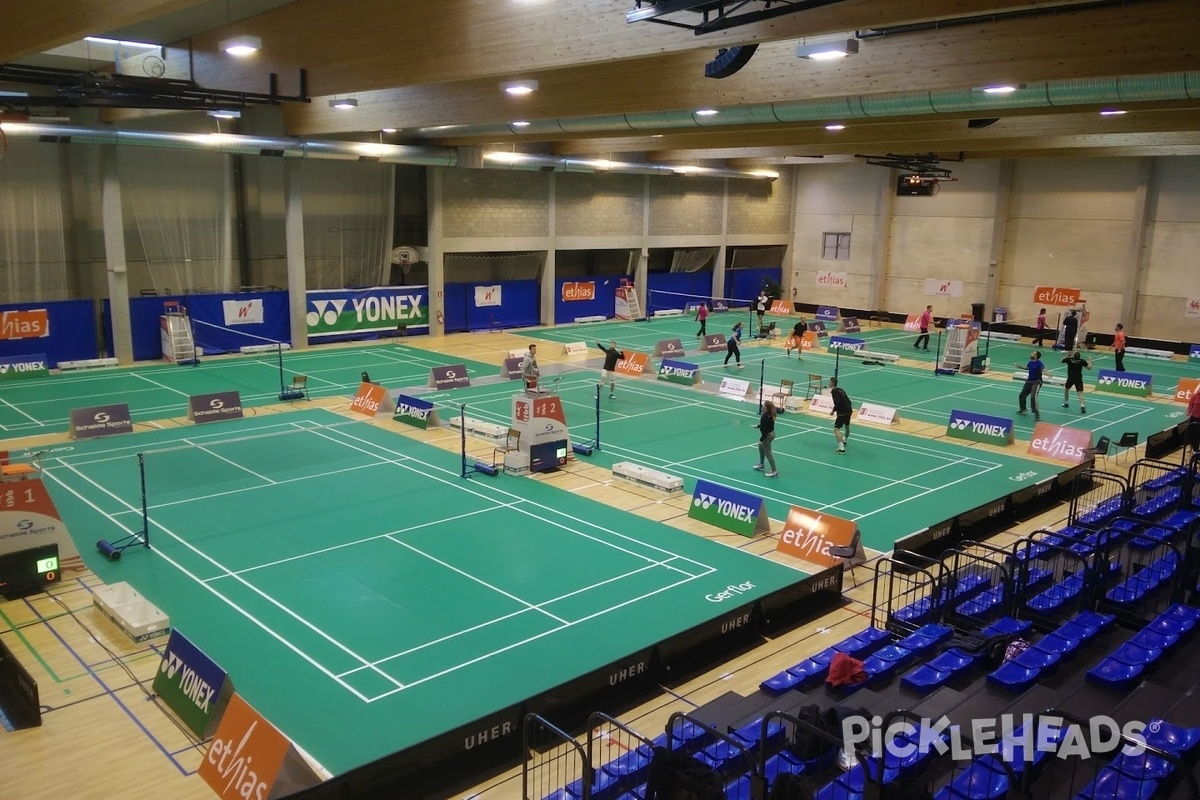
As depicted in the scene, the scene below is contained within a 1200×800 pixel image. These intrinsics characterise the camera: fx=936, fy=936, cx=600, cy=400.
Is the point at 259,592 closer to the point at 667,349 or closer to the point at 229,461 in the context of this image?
the point at 229,461

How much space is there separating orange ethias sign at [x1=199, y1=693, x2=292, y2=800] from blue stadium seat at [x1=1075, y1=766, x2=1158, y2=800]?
6.87 meters

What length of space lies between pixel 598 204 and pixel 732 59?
114 feet

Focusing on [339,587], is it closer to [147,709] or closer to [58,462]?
[147,709]

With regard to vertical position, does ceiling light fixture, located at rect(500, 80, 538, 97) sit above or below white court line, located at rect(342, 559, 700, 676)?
above

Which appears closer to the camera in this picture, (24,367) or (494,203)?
(24,367)

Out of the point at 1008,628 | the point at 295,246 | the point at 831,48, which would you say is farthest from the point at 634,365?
the point at 1008,628

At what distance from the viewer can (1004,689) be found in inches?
382

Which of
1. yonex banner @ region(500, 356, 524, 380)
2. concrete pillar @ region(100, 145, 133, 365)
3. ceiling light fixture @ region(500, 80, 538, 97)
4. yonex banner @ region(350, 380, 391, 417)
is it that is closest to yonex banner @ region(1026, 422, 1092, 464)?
ceiling light fixture @ region(500, 80, 538, 97)

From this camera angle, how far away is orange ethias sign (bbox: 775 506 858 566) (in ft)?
51.0

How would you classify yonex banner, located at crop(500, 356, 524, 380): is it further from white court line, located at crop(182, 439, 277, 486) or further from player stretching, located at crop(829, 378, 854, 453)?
player stretching, located at crop(829, 378, 854, 453)

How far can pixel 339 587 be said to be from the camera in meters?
14.5

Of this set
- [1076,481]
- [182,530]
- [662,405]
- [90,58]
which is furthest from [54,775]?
[90,58]

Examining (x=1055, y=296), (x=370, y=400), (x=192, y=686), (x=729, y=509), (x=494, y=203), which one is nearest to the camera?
(x=192, y=686)

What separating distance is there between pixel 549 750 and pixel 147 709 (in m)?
4.85
